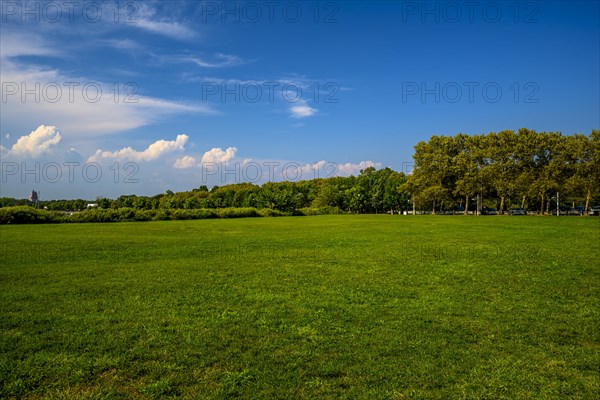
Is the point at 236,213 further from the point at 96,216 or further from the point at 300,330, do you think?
the point at 300,330

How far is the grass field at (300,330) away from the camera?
539cm

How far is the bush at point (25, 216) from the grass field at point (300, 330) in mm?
30853

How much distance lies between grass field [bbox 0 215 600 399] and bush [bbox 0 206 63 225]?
3085 cm

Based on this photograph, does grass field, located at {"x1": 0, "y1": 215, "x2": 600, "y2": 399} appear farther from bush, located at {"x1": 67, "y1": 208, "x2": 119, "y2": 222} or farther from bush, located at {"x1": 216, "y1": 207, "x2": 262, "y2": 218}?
bush, located at {"x1": 216, "y1": 207, "x2": 262, "y2": 218}

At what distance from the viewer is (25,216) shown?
41469 mm

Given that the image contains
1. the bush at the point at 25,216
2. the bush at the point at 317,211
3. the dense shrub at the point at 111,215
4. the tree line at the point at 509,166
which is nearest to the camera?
the bush at the point at 25,216

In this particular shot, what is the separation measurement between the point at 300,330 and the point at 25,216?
147 ft

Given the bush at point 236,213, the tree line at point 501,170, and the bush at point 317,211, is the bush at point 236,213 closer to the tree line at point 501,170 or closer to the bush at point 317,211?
the tree line at point 501,170

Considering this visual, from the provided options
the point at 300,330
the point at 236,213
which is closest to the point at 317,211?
the point at 236,213

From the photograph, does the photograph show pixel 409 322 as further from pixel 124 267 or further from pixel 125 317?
pixel 124 267

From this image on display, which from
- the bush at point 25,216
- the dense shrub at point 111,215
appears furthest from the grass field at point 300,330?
the dense shrub at point 111,215

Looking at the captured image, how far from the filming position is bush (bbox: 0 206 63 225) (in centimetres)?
Result: 3962

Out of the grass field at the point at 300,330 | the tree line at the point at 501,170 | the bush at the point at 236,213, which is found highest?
the tree line at the point at 501,170

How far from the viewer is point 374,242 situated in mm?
22562
